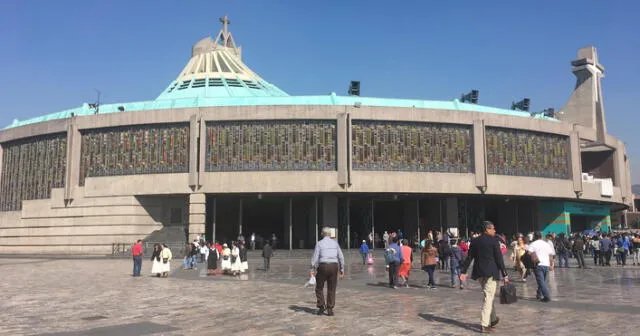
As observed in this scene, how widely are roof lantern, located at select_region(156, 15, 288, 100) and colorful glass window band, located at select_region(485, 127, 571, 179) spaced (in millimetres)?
21063

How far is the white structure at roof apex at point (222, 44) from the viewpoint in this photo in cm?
5615

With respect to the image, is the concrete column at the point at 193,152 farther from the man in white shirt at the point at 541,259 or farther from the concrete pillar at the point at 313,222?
the man in white shirt at the point at 541,259

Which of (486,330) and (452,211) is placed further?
(452,211)

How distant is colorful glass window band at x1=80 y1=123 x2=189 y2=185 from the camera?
38969 millimetres

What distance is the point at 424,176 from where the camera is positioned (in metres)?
39.2

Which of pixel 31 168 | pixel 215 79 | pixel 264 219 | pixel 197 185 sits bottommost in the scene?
pixel 264 219

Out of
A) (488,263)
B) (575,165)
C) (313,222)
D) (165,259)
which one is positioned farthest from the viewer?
(575,165)

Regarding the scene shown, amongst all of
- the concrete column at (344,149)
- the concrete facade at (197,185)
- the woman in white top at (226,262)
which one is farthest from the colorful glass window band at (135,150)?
the woman in white top at (226,262)

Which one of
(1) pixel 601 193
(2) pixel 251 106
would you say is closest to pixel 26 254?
(2) pixel 251 106

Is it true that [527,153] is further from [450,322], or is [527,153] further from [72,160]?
[450,322]

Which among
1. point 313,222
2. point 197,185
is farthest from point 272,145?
point 313,222

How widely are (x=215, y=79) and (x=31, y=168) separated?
1743 centimetres

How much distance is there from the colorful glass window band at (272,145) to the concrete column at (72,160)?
35.1ft

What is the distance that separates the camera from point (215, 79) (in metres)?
50.3
